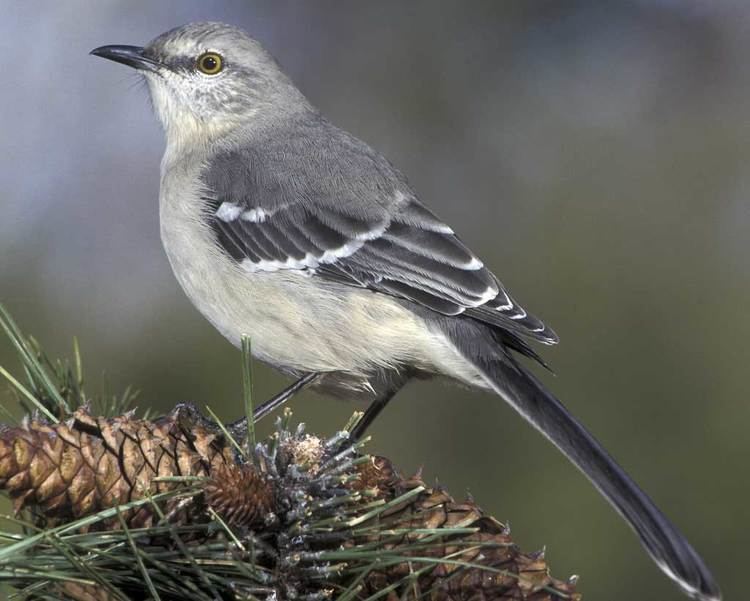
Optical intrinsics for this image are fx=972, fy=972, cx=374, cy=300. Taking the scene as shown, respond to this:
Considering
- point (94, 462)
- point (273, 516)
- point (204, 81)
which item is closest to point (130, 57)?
point (204, 81)

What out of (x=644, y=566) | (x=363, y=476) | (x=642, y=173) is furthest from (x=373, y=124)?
(x=363, y=476)

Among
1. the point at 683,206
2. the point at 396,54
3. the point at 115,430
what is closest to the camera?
the point at 115,430

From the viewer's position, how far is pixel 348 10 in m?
6.55

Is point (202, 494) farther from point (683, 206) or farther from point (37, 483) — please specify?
point (683, 206)

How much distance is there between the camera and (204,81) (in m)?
4.41

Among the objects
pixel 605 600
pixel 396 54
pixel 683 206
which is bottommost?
pixel 605 600

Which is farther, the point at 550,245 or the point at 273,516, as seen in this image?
the point at 550,245

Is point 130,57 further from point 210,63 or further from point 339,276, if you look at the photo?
point 339,276

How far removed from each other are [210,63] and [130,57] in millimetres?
364

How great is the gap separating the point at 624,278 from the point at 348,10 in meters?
2.91

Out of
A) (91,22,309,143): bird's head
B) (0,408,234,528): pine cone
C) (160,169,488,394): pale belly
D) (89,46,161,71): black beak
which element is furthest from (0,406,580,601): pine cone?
(89,46,161,71): black beak

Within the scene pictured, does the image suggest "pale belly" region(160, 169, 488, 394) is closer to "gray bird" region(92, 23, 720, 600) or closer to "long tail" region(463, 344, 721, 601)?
"gray bird" region(92, 23, 720, 600)

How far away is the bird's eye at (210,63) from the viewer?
4426 mm

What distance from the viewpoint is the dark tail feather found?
2.12 m
